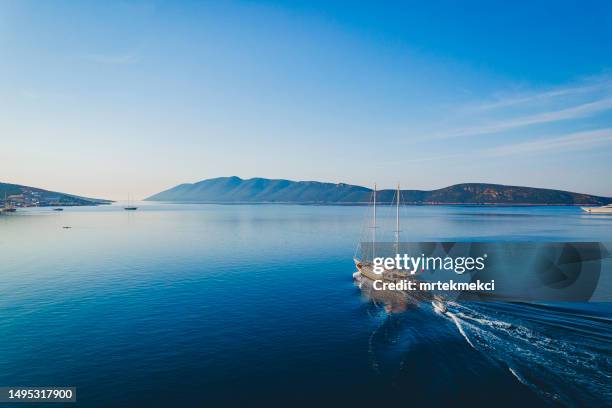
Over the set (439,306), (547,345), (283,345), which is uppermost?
(547,345)

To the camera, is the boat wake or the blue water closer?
the boat wake

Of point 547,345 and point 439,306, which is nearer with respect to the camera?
point 547,345

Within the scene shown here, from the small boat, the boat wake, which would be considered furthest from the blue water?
the small boat

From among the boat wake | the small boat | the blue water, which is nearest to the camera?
the boat wake

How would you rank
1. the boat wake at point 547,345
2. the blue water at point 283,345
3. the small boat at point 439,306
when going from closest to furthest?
the boat wake at point 547,345
the blue water at point 283,345
the small boat at point 439,306

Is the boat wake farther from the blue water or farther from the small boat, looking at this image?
the small boat

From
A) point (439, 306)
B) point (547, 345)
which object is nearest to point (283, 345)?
point (439, 306)

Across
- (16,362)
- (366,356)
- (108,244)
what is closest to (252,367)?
(366,356)

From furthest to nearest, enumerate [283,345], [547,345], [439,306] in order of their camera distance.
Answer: [439,306], [283,345], [547,345]

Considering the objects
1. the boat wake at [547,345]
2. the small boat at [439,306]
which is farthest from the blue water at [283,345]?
the small boat at [439,306]

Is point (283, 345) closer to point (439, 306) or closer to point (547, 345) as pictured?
point (439, 306)

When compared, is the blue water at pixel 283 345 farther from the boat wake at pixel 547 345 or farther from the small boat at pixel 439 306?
the small boat at pixel 439 306

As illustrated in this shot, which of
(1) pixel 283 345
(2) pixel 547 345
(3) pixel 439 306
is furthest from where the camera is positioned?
(3) pixel 439 306

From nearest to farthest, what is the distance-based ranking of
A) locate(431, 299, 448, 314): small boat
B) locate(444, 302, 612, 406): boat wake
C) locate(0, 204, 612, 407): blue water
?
locate(444, 302, 612, 406): boat wake → locate(0, 204, 612, 407): blue water → locate(431, 299, 448, 314): small boat
